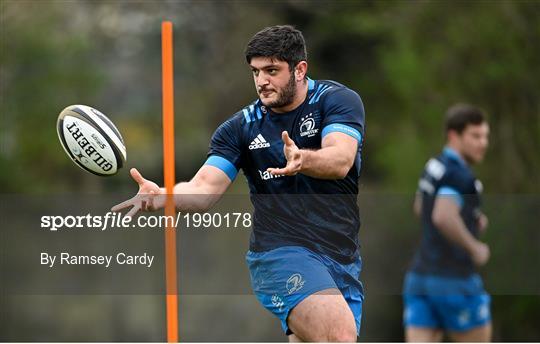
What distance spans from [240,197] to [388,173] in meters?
9.62

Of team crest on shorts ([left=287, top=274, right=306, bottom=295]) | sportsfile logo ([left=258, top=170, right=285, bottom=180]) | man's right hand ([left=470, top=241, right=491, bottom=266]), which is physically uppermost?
sportsfile logo ([left=258, top=170, right=285, bottom=180])

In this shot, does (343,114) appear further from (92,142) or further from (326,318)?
(92,142)

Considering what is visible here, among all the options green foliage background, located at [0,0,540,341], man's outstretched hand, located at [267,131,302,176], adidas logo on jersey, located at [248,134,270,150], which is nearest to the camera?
man's outstretched hand, located at [267,131,302,176]

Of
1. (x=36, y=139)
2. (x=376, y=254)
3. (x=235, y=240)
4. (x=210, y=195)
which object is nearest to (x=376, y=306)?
(x=235, y=240)

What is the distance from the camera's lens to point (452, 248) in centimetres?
793

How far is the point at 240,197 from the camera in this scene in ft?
22.5

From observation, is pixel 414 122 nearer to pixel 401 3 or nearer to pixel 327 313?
pixel 401 3

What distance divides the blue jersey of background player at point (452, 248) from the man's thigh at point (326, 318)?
8.46 feet

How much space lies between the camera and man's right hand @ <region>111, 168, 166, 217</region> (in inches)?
210

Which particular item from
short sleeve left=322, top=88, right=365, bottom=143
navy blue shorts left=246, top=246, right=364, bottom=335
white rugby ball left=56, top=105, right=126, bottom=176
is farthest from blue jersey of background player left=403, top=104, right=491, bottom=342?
white rugby ball left=56, top=105, right=126, bottom=176

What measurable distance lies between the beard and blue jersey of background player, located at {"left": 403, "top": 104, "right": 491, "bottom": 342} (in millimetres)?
2556

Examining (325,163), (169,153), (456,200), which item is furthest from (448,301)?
(169,153)

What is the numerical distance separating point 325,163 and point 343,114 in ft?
1.53

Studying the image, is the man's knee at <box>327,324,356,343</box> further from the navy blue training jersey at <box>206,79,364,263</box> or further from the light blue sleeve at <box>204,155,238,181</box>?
the light blue sleeve at <box>204,155,238,181</box>
